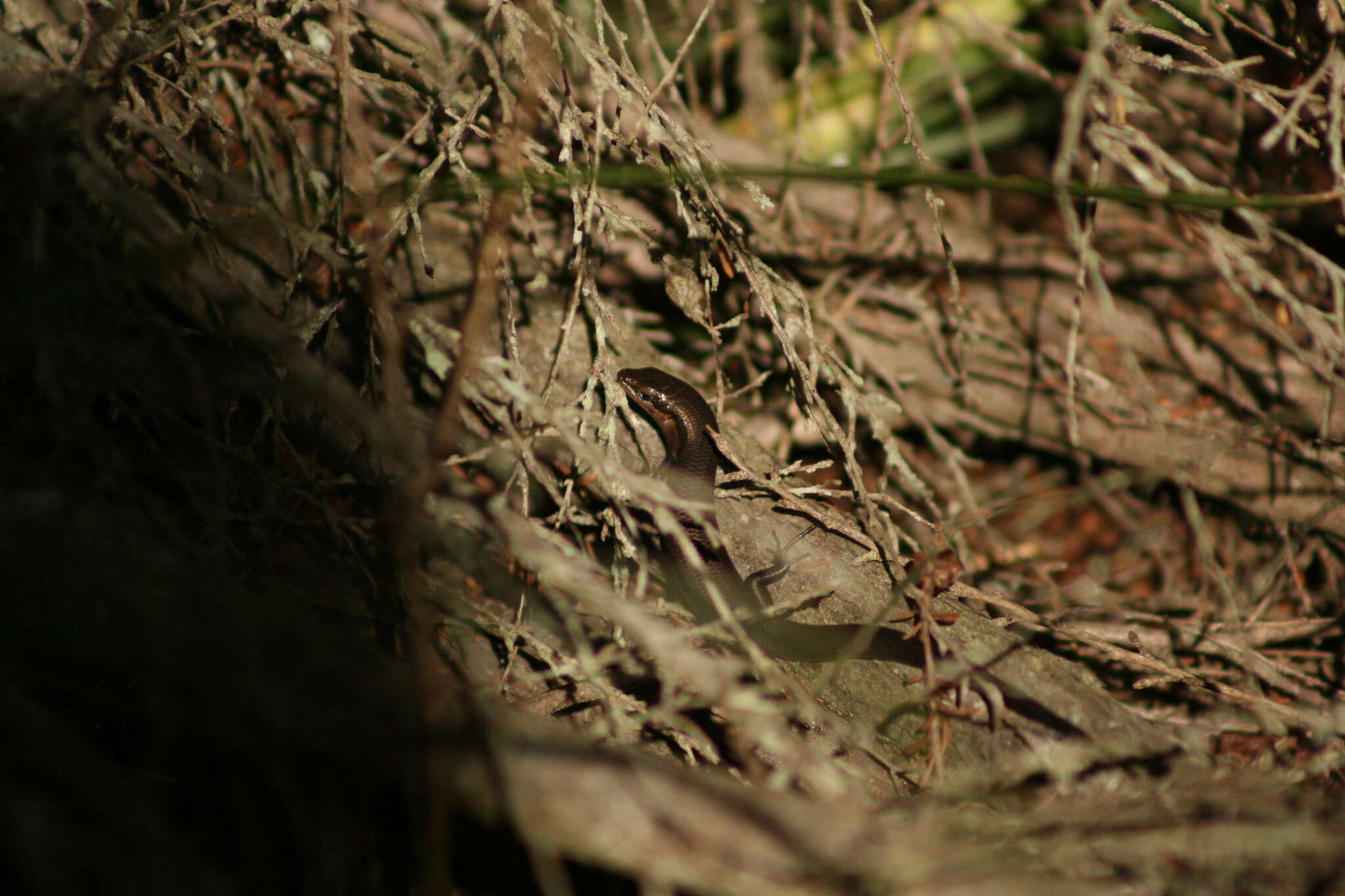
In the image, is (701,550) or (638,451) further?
(701,550)

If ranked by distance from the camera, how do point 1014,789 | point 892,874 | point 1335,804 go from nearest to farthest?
point 892,874, point 1014,789, point 1335,804

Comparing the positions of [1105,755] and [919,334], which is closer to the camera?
[1105,755]

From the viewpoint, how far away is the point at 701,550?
10.6ft

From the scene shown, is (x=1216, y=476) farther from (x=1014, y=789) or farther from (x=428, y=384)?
(x=428, y=384)

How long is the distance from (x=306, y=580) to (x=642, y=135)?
2.26 m

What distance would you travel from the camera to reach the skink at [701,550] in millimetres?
2801

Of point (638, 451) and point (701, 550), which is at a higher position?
point (638, 451)

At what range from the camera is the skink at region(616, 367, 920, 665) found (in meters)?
2.80

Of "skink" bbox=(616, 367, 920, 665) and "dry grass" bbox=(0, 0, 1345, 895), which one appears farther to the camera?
"skink" bbox=(616, 367, 920, 665)

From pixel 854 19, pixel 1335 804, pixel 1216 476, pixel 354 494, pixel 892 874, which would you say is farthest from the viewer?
pixel 854 19

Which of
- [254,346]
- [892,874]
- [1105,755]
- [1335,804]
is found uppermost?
Result: [254,346]

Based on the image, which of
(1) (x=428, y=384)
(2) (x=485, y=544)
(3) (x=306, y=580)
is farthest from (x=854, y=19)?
(3) (x=306, y=580)

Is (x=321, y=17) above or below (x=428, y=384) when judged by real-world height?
above

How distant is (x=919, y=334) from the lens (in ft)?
12.4
